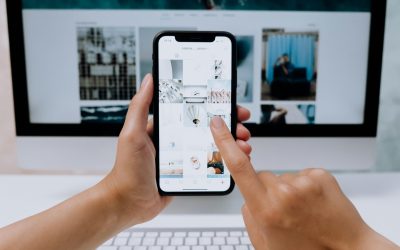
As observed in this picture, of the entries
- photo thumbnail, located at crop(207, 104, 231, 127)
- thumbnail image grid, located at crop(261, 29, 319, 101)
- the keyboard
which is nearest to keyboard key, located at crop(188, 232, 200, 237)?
the keyboard

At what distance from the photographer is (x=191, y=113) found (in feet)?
1.80

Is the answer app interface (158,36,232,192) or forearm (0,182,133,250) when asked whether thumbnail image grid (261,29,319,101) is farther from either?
forearm (0,182,133,250)

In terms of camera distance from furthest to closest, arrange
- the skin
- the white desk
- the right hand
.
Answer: the white desk → the skin → the right hand

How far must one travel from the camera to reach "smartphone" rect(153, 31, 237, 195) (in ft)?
1.77

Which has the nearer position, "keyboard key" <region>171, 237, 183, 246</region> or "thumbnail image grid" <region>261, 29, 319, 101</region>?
"keyboard key" <region>171, 237, 183, 246</region>

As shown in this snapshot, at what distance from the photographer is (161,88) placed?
545mm

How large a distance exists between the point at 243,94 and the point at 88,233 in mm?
314

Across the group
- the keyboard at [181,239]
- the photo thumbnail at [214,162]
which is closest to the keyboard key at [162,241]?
the keyboard at [181,239]

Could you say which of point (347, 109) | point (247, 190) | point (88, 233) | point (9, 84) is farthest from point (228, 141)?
point (9, 84)

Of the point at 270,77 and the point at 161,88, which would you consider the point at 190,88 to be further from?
the point at 270,77

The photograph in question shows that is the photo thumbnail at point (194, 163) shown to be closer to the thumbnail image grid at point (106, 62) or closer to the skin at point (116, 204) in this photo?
the skin at point (116, 204)

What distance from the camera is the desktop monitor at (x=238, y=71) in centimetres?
64

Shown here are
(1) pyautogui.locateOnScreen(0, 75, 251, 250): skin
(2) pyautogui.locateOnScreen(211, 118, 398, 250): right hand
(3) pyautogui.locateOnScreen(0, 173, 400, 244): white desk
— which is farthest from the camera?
(3) pyautogui.locateOnScreen(0, 173, 400, 244): white desk

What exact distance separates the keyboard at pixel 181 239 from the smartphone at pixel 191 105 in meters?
0.05
